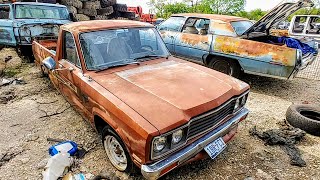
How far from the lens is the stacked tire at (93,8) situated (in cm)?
1106

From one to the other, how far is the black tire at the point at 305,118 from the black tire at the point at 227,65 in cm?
179

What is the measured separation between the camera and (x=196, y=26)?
6.68 meters

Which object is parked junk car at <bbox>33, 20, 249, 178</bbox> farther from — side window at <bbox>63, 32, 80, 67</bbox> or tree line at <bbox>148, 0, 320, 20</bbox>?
tree line at <bbox>148, 0, 320, 20</bbox>

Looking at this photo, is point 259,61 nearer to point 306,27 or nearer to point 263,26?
point 263,26

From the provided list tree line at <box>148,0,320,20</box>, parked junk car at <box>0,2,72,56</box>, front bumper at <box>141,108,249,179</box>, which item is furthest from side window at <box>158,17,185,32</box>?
tree line at <box>148,0,320,20</box>

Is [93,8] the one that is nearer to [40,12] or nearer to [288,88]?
[40,12]

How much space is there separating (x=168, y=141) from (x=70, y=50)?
7.22 feet

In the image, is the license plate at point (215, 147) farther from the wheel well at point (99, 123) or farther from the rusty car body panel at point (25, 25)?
the rusty car body panel at point (25, 25)

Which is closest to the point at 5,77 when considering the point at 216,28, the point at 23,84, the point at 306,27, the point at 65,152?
the point at 23,84

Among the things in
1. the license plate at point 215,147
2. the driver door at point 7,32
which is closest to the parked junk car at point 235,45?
the license plate at point 215,147

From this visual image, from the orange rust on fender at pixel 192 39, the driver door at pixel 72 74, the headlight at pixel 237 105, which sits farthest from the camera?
the orange rust on fender at pixel 192 39

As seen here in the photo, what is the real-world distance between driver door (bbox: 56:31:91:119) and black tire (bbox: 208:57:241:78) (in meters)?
3.71

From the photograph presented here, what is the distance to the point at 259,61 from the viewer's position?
5.24 m

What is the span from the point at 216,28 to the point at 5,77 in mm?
5762
